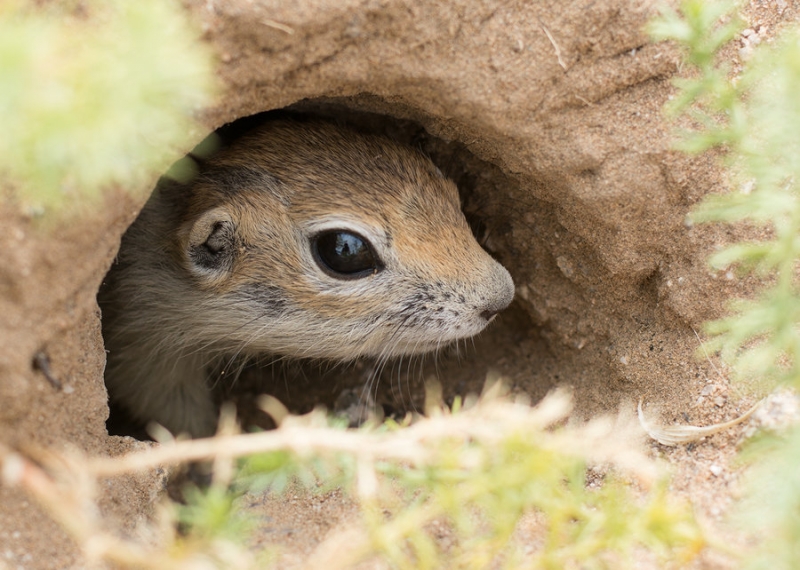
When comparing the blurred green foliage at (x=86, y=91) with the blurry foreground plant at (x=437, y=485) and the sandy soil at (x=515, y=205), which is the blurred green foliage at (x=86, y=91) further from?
the blurry foreground plant at (x=437, y=485)

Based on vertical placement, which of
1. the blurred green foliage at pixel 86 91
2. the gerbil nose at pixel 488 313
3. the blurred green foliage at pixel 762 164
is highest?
the blurred green foliage at pixel 762 164

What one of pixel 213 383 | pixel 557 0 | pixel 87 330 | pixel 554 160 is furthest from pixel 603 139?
pixel 213 383

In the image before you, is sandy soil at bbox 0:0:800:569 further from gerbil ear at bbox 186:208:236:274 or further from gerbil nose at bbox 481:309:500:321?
gerbil ear at bbox 186:208:236:274

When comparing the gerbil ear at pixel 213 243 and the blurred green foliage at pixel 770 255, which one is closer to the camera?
the blurred green foliage at pixel 770 255

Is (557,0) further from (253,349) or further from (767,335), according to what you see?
(253,349)

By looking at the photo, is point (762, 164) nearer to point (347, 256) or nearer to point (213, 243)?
point (347, 256)

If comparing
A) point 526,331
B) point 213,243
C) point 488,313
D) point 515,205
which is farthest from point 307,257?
point 526,331

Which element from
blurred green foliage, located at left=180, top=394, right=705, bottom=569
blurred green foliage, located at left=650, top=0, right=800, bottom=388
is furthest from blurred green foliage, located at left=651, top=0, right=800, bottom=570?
blurred green foliage, located at left=180, top=394, right=705, bottom=569

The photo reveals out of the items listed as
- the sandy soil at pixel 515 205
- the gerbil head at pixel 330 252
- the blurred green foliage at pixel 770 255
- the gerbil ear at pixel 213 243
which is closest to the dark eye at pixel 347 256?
the gerbil head at pixel 330 252
